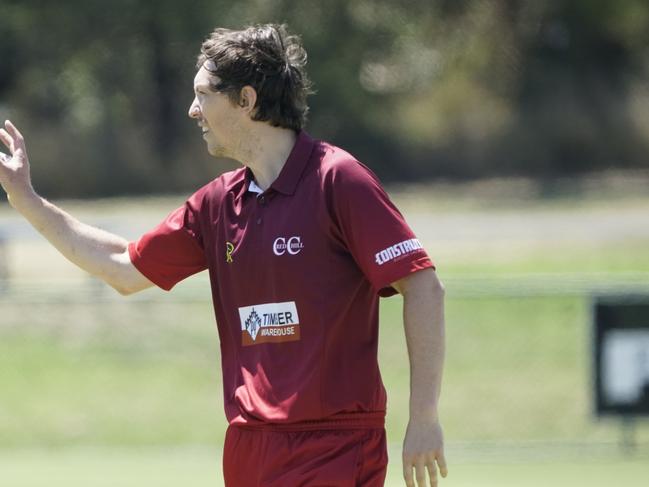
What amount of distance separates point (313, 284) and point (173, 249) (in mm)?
651

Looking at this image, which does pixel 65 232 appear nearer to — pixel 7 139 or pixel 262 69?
pixel 7 139

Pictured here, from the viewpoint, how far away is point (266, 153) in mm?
4047

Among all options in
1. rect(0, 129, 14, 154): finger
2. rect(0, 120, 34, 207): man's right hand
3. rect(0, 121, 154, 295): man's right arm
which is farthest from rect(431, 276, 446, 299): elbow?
rect(0, 129, 14, 154): finger

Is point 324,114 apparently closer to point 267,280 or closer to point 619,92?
point 619,92

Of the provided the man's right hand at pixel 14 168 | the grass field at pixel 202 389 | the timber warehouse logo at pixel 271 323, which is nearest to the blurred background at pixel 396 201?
the grass field at pixel 202 389

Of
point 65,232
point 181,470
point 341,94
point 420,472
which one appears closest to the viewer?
point 420,472

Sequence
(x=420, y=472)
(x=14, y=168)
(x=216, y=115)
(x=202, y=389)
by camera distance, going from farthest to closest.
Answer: (x=202, y=389), (x=14, y=168), (x=216, y=115), (x=420, y=472)

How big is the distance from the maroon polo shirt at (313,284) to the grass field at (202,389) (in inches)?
186

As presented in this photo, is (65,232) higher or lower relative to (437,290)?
higher

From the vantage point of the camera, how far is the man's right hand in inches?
168

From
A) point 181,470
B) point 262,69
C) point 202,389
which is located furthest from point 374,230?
point 202,389

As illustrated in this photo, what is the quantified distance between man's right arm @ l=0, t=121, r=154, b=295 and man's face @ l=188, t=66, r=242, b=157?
630 mm

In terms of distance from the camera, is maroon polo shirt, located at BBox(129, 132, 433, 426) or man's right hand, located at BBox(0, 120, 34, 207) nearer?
maroon polo shirt, located at BBox(129, 132, 433, 426)

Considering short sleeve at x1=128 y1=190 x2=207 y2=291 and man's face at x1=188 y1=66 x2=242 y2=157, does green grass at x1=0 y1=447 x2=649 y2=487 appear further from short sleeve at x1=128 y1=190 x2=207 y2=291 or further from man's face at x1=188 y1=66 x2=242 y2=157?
man's face at x1=188 y1=66 x2=242 y2=157
